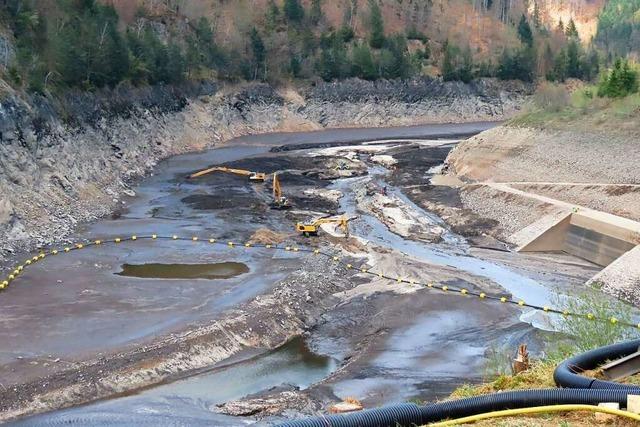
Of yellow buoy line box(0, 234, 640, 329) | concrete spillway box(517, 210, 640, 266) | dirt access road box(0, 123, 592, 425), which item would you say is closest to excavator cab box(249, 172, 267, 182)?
dirt access road box(0, 123, 592, 425)

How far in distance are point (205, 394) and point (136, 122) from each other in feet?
182

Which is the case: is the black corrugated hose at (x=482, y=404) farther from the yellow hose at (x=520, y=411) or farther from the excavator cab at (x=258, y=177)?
the excavator cab at (x=258, y=177)

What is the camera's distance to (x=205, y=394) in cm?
2450

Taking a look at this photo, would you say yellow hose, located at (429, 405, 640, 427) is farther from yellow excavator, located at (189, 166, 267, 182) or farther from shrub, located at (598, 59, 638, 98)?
yellow excavator, located at (189, 166, 267, 182)

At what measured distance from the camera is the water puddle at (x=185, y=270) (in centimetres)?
3662

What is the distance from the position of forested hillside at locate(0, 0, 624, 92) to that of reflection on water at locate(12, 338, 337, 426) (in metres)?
42.0

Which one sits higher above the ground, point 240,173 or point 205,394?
point 205,394

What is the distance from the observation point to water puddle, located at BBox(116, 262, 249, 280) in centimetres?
3662

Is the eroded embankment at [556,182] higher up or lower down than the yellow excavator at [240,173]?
higher up

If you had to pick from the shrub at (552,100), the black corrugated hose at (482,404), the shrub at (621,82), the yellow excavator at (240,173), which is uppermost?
the shrub at (621,82)

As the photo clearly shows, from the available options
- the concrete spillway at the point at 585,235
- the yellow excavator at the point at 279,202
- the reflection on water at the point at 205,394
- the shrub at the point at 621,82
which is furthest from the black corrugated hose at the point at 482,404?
the shrub at the point at 621,82

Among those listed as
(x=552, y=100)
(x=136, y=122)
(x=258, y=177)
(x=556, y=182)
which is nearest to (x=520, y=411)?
(x=556, y=182)

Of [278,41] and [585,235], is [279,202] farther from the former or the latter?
[278,41]

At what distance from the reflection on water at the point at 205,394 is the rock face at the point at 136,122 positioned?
17.8m
